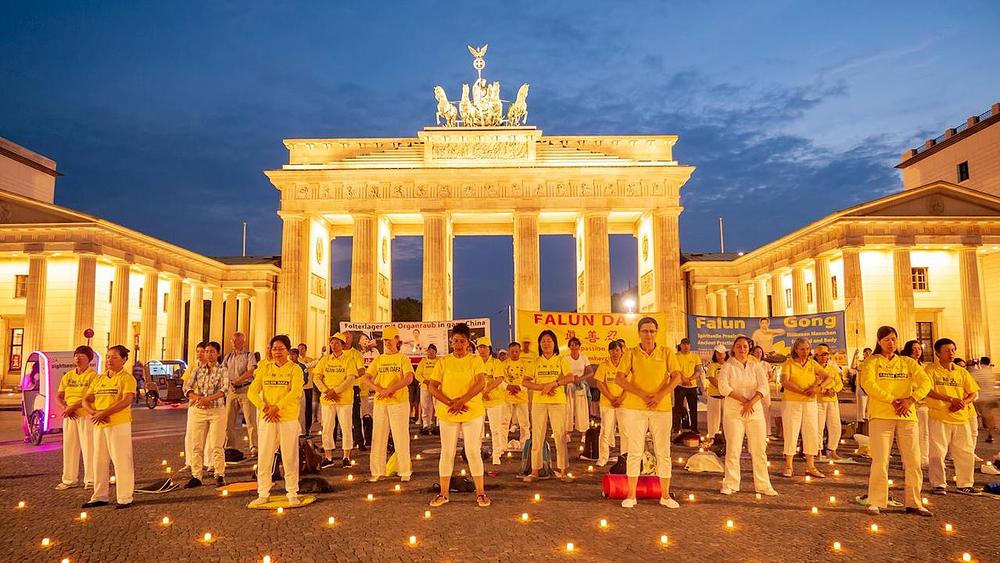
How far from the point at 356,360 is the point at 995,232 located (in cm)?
3664

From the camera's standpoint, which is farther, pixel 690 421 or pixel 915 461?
pixel 690 421

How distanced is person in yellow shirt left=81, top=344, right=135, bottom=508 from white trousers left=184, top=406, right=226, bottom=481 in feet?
4.77

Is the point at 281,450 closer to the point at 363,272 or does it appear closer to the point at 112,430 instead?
the point at 112,430

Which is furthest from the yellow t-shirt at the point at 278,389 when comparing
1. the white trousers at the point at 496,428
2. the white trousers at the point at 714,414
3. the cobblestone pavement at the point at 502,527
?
the white trousers at the point at 714,414

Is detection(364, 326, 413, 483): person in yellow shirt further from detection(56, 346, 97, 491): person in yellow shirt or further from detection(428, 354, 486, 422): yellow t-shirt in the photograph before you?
detection(56, 346, 97, 491): person in yellow shirt

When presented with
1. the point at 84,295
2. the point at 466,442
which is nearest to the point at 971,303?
the point at 466,442

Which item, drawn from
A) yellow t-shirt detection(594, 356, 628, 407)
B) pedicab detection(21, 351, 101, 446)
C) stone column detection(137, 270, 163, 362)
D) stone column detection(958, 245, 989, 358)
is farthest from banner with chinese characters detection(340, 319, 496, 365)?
stone column detection(958, 245, 989, 358)

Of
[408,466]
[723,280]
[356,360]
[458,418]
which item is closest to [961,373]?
[458,418]

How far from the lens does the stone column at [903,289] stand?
1309 inches

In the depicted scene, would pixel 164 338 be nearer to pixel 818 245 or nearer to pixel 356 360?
pixel 356 360

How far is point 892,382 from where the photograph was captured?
768 centimetres

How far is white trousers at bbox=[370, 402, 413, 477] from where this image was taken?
9422mm

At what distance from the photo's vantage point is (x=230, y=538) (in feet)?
22.4

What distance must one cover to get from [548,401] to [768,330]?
476 inches
